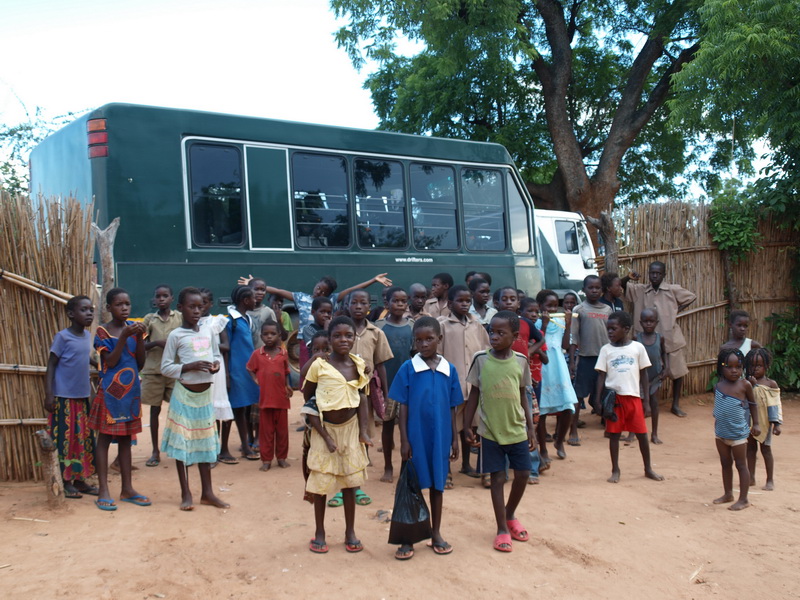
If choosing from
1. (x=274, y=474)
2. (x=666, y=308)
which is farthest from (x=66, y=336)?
(x=666, y=308)

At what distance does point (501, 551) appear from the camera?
157 inches

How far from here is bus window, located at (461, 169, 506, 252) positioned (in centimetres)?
977

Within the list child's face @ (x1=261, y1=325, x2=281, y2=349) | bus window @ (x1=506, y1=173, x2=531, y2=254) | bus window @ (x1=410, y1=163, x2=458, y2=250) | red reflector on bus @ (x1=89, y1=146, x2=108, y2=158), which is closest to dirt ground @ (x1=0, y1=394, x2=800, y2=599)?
child's face @ (x1=261, y1=325, x2=281, y2=349)

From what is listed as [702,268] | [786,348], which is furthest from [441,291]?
[786,348]

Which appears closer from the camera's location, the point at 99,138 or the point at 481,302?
the point at 481,302

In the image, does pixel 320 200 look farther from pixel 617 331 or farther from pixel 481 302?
pixel 617 331

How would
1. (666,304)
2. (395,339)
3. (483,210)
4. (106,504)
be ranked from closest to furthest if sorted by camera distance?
(106,504)
(395,339)
(666,304)
(483,210)

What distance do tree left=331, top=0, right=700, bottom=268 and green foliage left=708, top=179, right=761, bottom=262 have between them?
5.80 meters

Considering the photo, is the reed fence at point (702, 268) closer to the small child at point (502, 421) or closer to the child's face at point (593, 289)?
the child's face at point (593, 289)

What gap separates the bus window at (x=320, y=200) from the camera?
27.2ft

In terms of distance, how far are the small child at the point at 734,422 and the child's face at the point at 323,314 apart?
293 centimetres

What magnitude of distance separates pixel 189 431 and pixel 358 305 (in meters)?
1.48

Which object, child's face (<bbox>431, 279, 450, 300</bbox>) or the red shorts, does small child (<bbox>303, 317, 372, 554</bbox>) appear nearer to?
the red shorts

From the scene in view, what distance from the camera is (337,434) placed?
3934 millimetres
